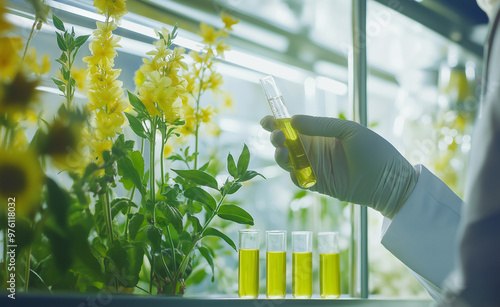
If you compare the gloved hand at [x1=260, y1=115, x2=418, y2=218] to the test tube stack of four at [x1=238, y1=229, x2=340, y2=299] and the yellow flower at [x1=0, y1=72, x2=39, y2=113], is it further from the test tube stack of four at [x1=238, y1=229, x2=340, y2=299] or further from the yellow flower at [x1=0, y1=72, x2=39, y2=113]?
the yellow flower at [x1=0, y1=72, x2=39, y2=113]

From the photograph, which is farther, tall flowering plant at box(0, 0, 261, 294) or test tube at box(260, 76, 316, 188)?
test tube at box(260, 76, 316, 188)

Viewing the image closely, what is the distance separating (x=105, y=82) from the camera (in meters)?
0.80

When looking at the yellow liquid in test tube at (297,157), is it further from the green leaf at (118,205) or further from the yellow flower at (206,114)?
the green leaf at (118,205)

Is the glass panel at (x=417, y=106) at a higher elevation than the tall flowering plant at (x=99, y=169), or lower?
higher

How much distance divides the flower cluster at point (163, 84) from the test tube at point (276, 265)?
1.23 feet

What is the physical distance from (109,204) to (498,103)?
0.65 metres

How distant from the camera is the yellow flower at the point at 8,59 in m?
0.64

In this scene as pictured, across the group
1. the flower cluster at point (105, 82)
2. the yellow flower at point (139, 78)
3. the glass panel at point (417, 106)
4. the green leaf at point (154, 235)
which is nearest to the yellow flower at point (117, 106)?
the flower cluster at point (105, 82)

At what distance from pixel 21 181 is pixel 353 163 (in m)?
0.72

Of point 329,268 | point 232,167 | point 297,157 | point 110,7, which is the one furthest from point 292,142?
point 110,7

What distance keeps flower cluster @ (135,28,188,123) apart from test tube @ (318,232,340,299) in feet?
1.66

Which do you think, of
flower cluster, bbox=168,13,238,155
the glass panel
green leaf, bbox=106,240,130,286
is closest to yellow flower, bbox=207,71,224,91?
flower cluster, bbox=168,13,238,155

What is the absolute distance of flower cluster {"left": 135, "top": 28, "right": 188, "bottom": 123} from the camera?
812mm

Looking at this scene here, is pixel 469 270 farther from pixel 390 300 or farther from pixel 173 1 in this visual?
pixel 173 1
